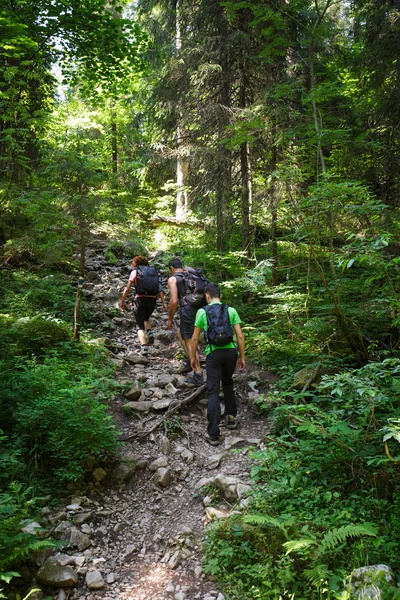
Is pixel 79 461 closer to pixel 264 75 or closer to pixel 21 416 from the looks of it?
pixel 21 416

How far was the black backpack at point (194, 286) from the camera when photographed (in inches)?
294

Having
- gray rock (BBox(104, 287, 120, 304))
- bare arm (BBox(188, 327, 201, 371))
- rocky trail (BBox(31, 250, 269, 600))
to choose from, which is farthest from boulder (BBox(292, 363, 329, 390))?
gray rock (BBox(104, 287, 120, 304))

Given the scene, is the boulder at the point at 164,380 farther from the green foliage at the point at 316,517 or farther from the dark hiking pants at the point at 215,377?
the green foliage at the point at 316,517

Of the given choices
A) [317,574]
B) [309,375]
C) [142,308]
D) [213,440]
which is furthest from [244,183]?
[317,574]

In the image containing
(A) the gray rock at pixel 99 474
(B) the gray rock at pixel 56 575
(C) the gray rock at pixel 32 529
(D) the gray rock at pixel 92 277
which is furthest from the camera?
(D) the gray rock at pixel 92 277

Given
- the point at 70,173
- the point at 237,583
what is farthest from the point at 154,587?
the point at 70,173

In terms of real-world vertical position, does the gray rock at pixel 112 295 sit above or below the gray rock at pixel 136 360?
above

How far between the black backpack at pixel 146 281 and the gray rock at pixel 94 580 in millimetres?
5739

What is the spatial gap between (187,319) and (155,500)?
11.5 feet

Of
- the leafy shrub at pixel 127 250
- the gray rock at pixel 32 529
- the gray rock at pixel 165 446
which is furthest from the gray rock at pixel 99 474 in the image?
the leafy shrub at pixel 127 250

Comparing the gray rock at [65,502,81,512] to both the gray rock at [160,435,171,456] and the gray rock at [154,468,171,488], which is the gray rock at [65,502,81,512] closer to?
the gray rock at [154,468,171,488]

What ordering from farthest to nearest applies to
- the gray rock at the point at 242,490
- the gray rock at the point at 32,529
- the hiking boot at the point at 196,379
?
the hiking boot at the point at 196,379
the gray rock at the point at 242,490
the gray rock at the point at 32,529

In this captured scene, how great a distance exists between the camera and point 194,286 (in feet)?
25.3

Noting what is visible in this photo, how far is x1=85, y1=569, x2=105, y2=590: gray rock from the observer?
3.44 metres
